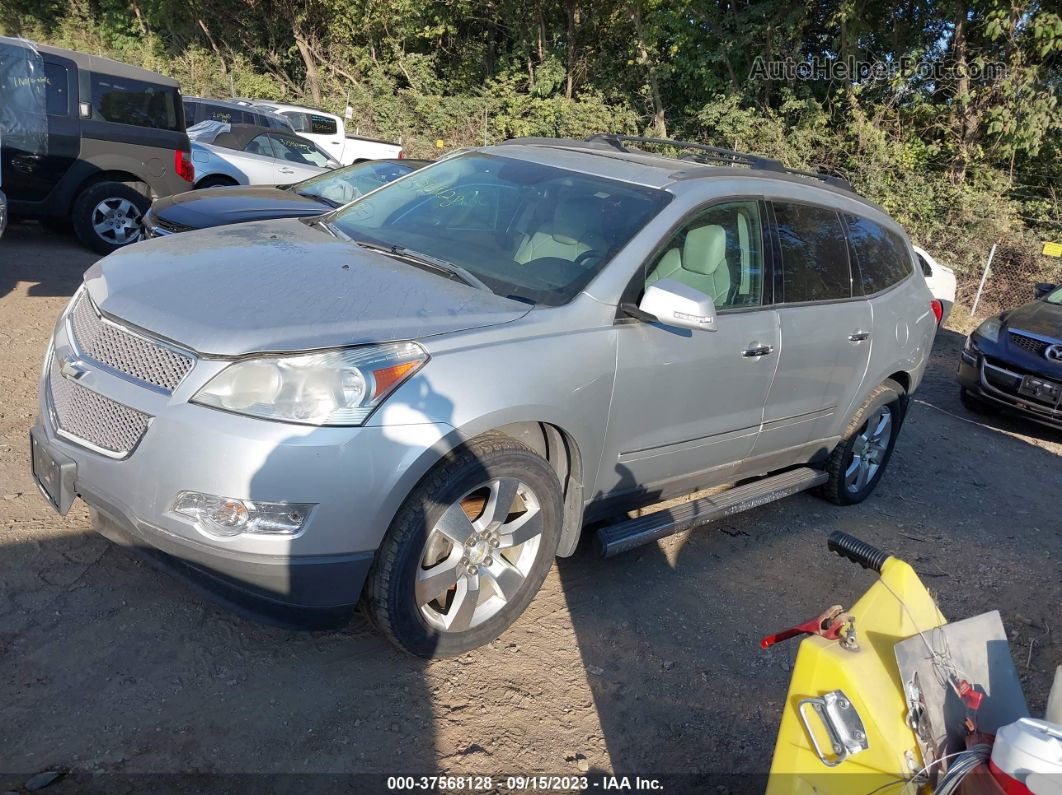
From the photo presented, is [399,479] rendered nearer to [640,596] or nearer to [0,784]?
[0,784]

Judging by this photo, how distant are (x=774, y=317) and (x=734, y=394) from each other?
450mm

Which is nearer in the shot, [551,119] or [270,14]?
[551,119]

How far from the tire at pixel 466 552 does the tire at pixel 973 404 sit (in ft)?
21.6

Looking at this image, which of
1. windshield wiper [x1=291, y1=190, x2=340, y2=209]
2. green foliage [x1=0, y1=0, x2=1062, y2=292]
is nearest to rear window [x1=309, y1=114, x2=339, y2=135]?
green foliage [x1=0, y1=0, x2=1062, y2=292]

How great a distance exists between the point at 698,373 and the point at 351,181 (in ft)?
17.8

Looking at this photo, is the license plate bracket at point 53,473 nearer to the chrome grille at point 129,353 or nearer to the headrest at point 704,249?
the chrome grille at point 129,353

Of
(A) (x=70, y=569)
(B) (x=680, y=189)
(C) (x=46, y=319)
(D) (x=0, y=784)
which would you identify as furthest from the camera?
(C) (x=46, y=319)

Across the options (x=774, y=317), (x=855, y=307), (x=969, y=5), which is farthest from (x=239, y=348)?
(x=969, y=5)

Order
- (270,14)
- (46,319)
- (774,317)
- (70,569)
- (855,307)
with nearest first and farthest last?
1. (70,569)
2. (774,317)
3. (855,307)
4. (46,319)
5. (270,14)

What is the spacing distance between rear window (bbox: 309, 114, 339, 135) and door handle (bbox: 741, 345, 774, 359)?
15410 millimetres

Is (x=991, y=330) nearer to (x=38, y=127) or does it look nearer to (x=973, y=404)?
(x=973, y=404)

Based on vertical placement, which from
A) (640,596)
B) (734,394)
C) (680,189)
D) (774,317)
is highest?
(680,189)

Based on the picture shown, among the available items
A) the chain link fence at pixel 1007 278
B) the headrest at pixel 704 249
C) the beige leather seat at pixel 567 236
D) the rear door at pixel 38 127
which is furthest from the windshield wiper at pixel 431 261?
the chain link fence at pixel 1007 278

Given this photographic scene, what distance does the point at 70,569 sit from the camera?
3363 millimetres
